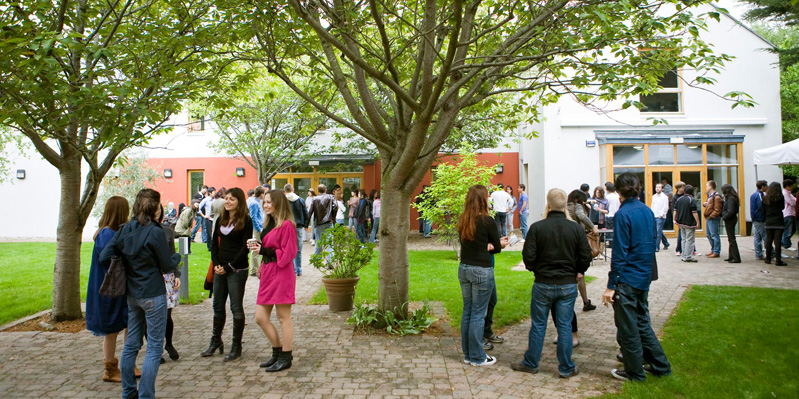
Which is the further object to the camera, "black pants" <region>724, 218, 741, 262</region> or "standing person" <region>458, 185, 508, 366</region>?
"black pants" <region>724, 218, 741, 262</region>

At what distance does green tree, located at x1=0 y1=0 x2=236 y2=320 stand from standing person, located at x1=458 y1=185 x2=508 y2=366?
3422 millimetres

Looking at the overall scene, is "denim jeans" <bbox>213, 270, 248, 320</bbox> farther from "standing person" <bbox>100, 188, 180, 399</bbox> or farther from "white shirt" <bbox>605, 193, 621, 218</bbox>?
"white shirt" <bbox>605, 193, 621, 218</bbox>

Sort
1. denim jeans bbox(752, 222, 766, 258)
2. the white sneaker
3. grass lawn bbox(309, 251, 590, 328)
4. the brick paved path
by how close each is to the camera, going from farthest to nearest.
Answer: denim jeans bbox(752, 222, 766, 258) < grass lawn bbox(309, 251, 590, 328) < the white sneaker < the brick paved path

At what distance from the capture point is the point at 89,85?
20.2ft

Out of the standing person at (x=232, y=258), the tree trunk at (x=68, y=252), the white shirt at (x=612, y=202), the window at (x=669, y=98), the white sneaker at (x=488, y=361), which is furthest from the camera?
the window at (x=669, y=98)

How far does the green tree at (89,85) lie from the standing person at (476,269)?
11.2 ft

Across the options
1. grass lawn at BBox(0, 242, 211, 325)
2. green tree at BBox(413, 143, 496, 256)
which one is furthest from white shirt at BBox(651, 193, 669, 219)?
grass lawn at BBox(0, 242, 211, 325)

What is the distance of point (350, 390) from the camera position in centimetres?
452

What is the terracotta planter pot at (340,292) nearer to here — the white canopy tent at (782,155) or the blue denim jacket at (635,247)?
the blue denim jacket at (635,247)

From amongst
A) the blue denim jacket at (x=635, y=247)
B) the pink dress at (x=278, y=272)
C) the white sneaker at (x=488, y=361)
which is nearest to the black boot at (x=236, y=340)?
the pink dress at (x=278, y=272)

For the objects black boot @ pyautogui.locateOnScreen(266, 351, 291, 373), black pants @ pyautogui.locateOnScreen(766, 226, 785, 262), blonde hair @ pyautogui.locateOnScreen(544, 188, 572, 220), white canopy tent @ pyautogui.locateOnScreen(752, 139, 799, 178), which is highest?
white canopy tent @ pyautogui.locateOnScreen(752, 139, 799, 178)

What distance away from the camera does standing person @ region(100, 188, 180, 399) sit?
4.23 meters

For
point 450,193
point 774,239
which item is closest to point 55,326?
point 450,193

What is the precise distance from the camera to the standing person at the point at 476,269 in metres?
5.10
